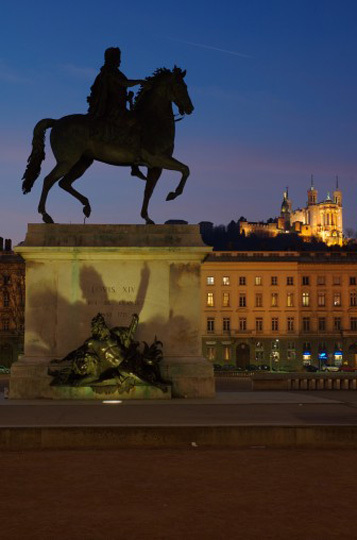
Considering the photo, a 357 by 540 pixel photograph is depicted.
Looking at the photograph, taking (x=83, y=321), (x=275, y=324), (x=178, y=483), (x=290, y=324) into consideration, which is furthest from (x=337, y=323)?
(x=178, y=483)

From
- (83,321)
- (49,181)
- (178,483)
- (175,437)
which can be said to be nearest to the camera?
(178,483)

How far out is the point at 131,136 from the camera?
16094mm

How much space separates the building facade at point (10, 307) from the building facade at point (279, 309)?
21.9 metres

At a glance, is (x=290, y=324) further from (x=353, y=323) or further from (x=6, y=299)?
(x=6, y=299)

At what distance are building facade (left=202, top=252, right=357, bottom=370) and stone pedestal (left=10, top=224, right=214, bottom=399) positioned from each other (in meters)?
84.1

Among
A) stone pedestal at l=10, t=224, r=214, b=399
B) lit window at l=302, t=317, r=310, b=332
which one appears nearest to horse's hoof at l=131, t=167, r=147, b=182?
stone pedestal at l=10, t=224, r=214, b=399

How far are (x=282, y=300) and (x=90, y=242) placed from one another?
88127 mm

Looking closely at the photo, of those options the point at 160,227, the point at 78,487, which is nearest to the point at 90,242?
the point at 160,227

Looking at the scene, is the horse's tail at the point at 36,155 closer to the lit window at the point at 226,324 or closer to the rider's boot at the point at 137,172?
the rider's boot at the point at 137,172

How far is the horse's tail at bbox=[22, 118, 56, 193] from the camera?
53.4 ft

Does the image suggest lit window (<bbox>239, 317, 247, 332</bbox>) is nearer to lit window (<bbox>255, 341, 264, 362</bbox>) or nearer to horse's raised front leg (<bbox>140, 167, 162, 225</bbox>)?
lit window (<bbox>255, 341, 264, 362</bbox>)

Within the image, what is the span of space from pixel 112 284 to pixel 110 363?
1.86m

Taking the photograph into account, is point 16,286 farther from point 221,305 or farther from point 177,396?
point 177,396

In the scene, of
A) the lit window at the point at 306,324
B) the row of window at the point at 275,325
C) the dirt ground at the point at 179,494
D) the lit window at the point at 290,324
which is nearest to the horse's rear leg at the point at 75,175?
the dirt ground at the point at 179,494
